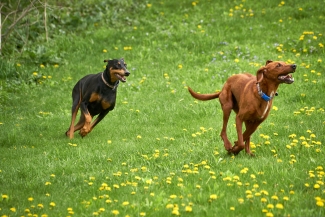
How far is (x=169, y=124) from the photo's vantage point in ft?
32.4

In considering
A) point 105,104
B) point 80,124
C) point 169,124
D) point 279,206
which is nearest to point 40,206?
point 279,206

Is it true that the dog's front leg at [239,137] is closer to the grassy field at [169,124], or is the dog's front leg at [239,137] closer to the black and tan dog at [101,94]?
the grassy field at [169,124]

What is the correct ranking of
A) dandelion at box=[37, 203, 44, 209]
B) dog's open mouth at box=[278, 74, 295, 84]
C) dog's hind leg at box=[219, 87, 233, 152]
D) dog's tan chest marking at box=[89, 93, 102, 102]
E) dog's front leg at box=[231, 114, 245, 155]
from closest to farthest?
dandelion at box=[37, 203, 44, 209] → dog's open mouth at box=[278, 74, 295, 84] → dog's front leg at box=[231, 114, 245, 155] → dog's hind leg at box=[219, 87, 233, 152] → dog's tan chest marking at box=[89, 93, 102, 102]

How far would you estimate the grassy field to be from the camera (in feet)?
19.8

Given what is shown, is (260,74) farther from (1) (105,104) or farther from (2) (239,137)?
(1) (105,104)

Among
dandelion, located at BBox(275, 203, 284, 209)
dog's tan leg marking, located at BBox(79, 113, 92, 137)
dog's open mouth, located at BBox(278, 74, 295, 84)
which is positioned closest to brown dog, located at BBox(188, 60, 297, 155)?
dog's open mouth, located at BBox(278, 74, 295, 84)

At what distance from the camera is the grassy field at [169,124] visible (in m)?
6.03

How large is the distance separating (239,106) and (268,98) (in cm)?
47

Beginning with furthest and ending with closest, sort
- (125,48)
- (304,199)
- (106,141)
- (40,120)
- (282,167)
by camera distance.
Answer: (125,48), (40,120), (106,141), (282,167), (304,199)

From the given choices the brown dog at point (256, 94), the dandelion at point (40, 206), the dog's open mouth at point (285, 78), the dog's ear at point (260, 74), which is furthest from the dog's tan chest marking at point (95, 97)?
the dandelion at point (40, 206)

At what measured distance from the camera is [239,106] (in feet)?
24.5

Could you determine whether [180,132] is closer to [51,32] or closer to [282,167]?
[282,167]

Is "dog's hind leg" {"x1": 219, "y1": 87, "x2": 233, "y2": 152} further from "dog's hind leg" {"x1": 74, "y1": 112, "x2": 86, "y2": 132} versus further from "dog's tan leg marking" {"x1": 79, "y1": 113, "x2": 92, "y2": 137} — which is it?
"dog's hind leg" {"x1": 74, "y1": 112, "x2": 86, "y2": 132}

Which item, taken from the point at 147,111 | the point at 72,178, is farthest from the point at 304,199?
the point at 147,111
